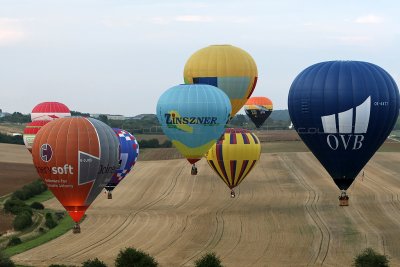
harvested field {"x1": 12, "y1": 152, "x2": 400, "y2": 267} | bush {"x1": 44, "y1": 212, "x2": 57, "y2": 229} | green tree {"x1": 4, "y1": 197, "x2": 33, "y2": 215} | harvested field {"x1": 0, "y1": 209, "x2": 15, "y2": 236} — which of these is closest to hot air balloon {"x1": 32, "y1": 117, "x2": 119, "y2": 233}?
harvested field {"x1": 12, "y1": 152, "x2": 400, "y2": 267}

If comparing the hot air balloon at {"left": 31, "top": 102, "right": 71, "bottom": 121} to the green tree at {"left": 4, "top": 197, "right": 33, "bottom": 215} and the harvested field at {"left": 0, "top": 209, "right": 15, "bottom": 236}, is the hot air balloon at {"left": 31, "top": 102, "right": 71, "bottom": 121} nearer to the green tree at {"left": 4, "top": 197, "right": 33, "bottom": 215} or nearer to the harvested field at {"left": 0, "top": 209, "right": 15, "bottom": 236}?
the green tree at {"left": 4, "top": 197, "right": 33, "bottom": 215}

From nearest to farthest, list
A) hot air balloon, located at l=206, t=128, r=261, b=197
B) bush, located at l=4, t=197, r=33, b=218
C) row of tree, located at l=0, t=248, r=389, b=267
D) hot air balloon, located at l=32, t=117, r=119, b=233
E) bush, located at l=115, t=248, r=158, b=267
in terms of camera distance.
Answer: row of tree, located at l=0, t=248, r=389, b=267 < bush, located at l=115, t=248, r=158, b=267 < hot air balloon, located at l=32, t=117, r=119, b=233 < bush, located at l=4, t=197, r=33, b=218 < hot air balloon, located at l=206, t=128, r=261, b=197

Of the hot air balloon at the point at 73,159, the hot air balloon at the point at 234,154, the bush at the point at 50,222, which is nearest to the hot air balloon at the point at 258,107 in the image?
the hot air balloon at the point at 234,154

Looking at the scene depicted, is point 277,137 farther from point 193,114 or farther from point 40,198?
point 193,114

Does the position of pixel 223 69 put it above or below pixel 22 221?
above

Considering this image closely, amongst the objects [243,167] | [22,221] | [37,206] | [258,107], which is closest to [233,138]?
[243,167]

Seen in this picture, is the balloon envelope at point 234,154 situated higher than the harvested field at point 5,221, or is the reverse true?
the balloon envelope at point 234,154

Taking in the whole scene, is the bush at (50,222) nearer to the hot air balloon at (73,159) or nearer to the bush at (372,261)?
the hot air balloon at (73,159)
